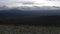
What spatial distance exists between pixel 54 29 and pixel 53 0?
0.39 metres

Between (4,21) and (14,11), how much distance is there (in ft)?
0.37

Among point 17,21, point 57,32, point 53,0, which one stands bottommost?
point 57,32

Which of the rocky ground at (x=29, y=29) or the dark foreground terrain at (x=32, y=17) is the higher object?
the dark foreground terrain at (x=32, y=17)

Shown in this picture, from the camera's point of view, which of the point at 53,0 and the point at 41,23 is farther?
the point at 53,0

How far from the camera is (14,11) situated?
91cm

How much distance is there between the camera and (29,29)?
95cm

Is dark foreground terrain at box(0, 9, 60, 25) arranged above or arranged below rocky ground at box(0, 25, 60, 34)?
above

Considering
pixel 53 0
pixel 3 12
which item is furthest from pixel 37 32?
pixel 53 0

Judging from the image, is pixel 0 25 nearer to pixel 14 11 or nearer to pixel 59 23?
pixel 14 11

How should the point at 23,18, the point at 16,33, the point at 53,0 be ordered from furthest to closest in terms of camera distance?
the point at 53,0, the point at 16,33, the point at 23,18

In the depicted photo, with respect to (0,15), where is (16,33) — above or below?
below

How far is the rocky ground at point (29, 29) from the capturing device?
929 mm

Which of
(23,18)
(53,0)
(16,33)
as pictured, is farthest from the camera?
(53,0)

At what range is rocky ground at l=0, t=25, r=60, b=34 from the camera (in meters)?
0.93
